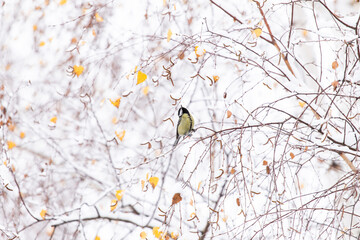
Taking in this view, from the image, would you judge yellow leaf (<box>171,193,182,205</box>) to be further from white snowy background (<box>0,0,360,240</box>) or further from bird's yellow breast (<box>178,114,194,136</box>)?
bird's yellow breast (<box>178,114,194,136</box>)

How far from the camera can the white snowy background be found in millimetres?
1447

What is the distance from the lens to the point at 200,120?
11.6ft

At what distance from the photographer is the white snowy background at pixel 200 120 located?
145 centimetres

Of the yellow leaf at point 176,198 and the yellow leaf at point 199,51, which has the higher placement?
the yellow leaf at point 199,51

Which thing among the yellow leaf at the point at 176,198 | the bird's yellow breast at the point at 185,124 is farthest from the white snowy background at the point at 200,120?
the bird's yellow breast at the point at 185,124

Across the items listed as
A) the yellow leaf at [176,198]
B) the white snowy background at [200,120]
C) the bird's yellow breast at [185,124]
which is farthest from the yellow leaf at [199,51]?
the bird's yellow breast at [185,124]

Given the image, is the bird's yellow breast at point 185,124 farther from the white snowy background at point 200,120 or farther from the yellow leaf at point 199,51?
the yellow leaf at point 199,51

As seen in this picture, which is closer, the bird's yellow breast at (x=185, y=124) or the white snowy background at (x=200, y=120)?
the white snowy background at (x=200, y=120)

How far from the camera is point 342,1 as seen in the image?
2.24 m

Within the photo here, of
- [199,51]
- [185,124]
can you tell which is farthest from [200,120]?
[199,51]

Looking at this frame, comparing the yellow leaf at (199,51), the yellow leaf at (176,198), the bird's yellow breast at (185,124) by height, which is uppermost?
the bird's yellow breast at (185,124)

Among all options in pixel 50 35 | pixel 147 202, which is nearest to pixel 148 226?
pixel 147 202

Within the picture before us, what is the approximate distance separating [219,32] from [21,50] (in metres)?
5.54

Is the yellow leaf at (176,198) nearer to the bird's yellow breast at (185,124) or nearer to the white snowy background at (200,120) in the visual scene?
the white snowy background at (200,120)
